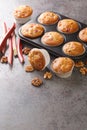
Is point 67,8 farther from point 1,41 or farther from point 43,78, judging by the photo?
point 43,78

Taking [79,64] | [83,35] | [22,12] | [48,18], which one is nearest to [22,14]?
[22,12]

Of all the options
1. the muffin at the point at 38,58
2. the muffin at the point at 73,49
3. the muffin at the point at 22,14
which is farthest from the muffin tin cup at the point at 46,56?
the muffin at the point at 22,14

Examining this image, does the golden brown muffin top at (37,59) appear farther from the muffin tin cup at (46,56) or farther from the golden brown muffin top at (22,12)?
the golden brown muffin top at (22,12)

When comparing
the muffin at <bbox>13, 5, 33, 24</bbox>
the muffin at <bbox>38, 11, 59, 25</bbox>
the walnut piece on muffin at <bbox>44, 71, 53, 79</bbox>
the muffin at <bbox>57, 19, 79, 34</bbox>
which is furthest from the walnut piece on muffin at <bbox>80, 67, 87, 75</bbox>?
the muffin at <bbox>13, 5, 33, 24</bbox>

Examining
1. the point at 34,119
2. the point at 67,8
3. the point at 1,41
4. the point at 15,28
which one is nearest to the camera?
the point at 34,119

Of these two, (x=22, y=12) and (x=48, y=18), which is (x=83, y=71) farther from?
(x=22, y=12)

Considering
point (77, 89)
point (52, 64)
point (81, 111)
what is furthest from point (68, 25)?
point (81, 111)
